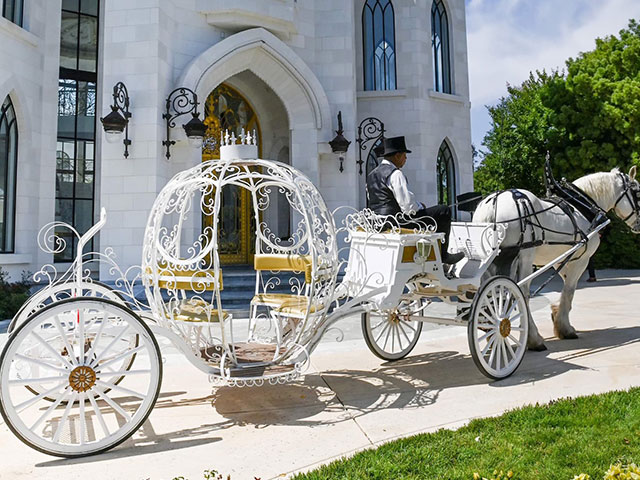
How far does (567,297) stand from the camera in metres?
6.56

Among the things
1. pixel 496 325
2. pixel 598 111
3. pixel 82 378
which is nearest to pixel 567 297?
pixel 496 325

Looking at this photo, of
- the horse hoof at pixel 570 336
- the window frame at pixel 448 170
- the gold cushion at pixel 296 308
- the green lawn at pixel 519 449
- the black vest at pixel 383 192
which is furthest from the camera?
the window frame at pixel 448 170

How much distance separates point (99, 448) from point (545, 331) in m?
6.41

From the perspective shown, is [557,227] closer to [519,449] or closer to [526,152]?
[519,449]

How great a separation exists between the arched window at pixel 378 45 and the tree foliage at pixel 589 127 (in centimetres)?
672

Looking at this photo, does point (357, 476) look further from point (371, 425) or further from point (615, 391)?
point (615, 391)

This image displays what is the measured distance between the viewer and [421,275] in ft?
16.5

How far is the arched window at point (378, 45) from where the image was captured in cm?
1418

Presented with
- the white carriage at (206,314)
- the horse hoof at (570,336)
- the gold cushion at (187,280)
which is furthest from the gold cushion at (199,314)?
the horse hoof at (570,336)

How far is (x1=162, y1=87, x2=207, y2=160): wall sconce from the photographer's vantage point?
395 inches

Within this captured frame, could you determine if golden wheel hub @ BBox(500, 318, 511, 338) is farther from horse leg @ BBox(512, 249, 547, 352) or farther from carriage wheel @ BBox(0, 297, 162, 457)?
carriage wheel @ BBox(0, 297, 162, 457)

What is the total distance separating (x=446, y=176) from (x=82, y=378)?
12866 mm

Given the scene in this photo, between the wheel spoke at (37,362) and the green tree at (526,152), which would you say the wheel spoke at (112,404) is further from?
the green tree at (526,152)

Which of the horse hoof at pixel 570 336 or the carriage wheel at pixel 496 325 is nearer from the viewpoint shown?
the carriage wheel at pixel 496 325
